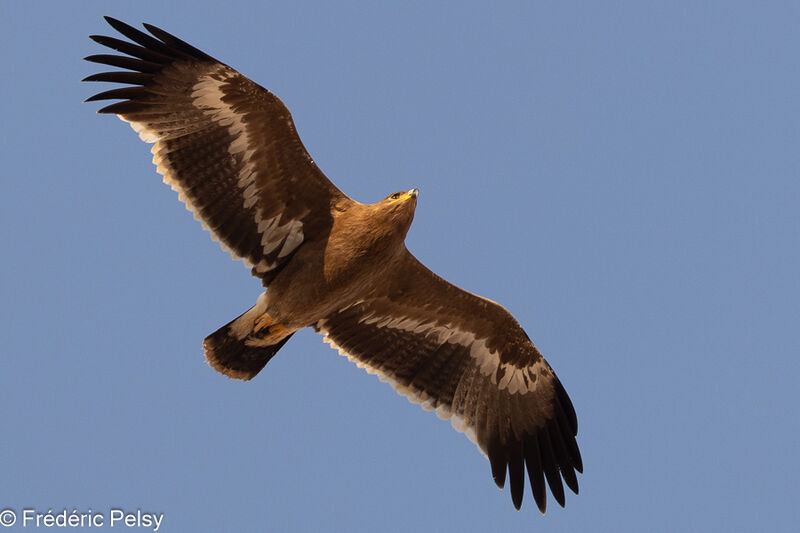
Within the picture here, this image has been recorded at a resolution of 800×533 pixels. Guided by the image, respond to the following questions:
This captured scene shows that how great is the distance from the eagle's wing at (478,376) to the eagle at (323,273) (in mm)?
13

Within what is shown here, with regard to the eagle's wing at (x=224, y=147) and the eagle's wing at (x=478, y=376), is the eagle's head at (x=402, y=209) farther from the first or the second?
the eagle's wing at (x=478, y=376)

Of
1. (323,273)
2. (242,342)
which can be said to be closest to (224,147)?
(323,273)

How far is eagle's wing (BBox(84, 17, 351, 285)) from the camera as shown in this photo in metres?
10.2

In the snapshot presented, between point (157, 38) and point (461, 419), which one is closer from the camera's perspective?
point (157, 38)

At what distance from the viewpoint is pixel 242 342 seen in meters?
10.8

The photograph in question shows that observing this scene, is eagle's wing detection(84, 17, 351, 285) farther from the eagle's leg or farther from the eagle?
the eagle's leg

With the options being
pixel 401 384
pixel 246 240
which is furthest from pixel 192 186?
pixel 401 384

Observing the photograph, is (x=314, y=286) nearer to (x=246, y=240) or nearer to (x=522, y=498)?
(x=246, y=240)

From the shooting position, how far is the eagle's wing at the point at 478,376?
37.9ft

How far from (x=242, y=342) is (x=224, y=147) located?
2041mm

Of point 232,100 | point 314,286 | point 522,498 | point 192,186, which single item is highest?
point 232,100

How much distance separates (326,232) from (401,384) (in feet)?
6.87

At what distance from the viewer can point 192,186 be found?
10484 mm

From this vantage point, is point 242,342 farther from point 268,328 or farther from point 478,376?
point 478,376
